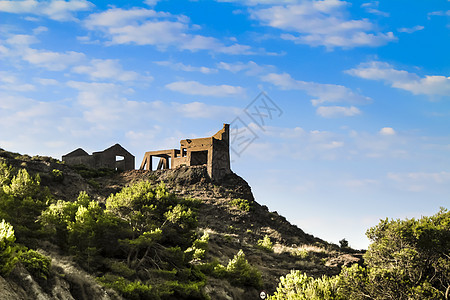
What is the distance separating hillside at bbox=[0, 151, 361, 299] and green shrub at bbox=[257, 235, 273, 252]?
0.93ft

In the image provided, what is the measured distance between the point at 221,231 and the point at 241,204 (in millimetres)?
7058

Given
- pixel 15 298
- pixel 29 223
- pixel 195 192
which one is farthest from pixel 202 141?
pixel 15 298

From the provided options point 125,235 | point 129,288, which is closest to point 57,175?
point 125,235

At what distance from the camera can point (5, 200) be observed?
2920 centimetres

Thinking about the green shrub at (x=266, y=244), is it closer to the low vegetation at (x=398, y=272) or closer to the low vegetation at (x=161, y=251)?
the low vegetation at (x=161, y=251)

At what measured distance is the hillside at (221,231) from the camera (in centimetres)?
3200

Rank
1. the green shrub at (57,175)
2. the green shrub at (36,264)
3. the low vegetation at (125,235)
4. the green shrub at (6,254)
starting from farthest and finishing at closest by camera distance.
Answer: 1. the green shrub at (57,175)
2. the low vegetation at (125,235)
3. the green shrub at (36,264)
4. the green shrub at (6,254)

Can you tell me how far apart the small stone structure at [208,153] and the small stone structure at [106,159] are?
18.8 feet

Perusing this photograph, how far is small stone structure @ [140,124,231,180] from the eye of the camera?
204 ft

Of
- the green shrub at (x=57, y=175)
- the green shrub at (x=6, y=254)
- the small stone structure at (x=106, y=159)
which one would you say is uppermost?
the small stone structure at (x=106, y=159)

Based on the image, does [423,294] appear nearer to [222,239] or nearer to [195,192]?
[222,239]

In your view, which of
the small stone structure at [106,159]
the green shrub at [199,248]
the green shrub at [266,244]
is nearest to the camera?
the green shrub at [199,248]

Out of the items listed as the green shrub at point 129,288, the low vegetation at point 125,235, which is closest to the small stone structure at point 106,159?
the low vegetation at point 125,235

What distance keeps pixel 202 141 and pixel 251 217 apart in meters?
12.6
